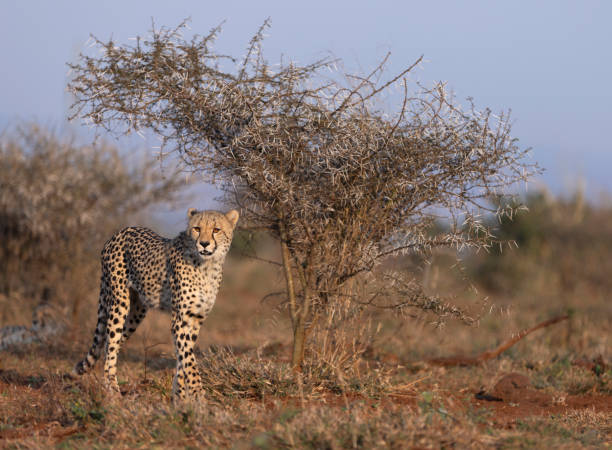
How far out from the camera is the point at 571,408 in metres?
6.53

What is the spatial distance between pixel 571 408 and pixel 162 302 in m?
3.64

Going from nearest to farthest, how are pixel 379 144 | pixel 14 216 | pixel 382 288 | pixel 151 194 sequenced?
pixel 379 144, pixel 382 288, pixel 14 216, pixel 151 194

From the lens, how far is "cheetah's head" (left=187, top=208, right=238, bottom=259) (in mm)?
5626

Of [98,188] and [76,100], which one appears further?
[98,188]

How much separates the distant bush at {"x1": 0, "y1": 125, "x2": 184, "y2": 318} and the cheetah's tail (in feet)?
14.0

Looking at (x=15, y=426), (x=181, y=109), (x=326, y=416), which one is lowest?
(x=15, y=426)

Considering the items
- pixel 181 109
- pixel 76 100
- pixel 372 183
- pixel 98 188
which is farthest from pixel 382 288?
pixel 98 188

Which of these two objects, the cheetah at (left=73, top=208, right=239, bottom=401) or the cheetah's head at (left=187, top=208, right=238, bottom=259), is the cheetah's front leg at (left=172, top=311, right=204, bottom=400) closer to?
the cheetah at (left=73, top=208, right=239, bottom=401)

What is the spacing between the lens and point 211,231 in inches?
225

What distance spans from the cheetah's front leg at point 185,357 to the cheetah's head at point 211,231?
59cm

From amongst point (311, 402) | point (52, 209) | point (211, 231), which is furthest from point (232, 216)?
point (52, 209)

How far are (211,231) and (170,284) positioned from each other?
74 cm

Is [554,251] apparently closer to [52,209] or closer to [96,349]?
[52,209]

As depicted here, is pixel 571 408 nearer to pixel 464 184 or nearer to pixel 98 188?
pixel 464 184
